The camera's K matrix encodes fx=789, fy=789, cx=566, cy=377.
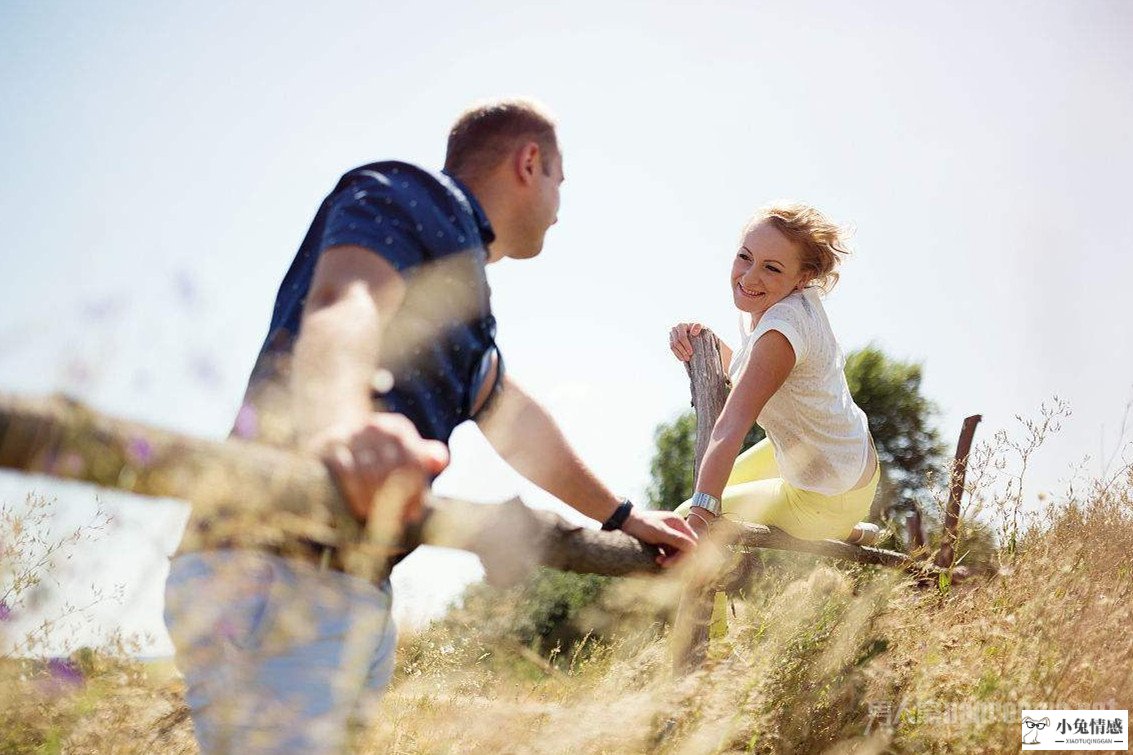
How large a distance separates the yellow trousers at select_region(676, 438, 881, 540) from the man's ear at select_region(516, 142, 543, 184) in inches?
91.0

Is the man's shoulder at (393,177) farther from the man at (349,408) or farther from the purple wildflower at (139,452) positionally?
the purple wildflower at (139,452)

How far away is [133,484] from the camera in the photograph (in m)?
1.07

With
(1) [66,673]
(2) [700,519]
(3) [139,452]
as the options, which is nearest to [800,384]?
(2) [700,519]

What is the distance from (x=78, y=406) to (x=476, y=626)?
273cm

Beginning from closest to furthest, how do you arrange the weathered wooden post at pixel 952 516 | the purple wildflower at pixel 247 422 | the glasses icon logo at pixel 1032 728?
the purple wildflower at pixel 247 422 → the glasses icon logo at pixel 1032 728 → the weathered wooden post at pixel 952 516

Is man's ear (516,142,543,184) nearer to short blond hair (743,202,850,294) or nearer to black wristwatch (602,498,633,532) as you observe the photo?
black wristwatch (602,498,633,532)

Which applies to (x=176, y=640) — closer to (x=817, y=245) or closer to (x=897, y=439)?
(x=817, y=245)

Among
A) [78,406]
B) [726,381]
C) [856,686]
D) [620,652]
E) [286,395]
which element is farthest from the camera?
[726,381]

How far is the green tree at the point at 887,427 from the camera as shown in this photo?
2150 cm

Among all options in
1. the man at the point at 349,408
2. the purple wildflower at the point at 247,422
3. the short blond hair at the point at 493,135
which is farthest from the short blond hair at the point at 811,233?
the purple wildflower at the point at 247,422

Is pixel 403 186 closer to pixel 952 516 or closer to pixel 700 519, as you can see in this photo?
pixel 700 519

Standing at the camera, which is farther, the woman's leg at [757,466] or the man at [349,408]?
the woman's leg at [757,466]

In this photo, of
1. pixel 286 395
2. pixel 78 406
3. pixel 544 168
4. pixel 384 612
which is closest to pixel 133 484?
pixel 78 406

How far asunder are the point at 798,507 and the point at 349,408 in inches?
129
